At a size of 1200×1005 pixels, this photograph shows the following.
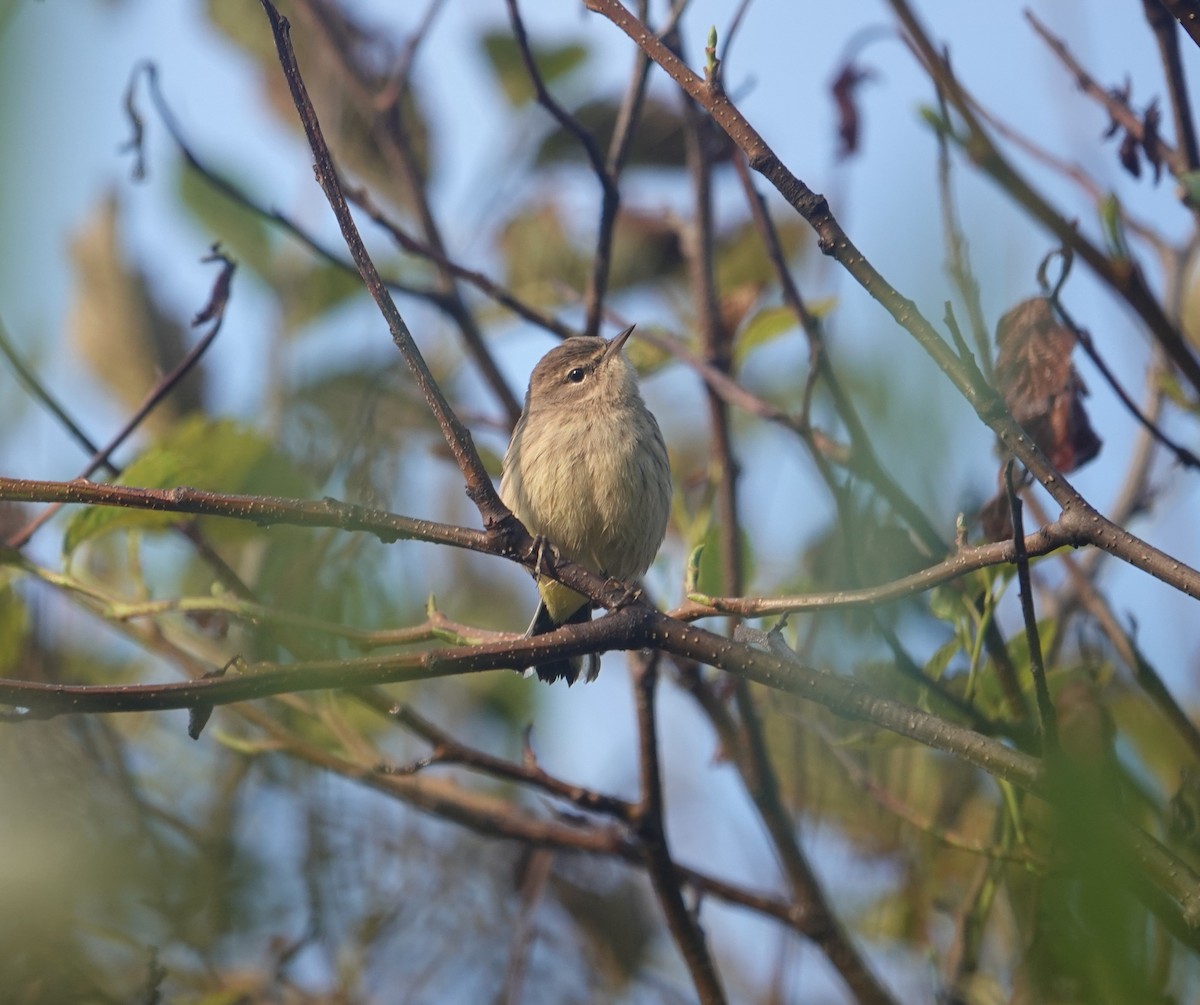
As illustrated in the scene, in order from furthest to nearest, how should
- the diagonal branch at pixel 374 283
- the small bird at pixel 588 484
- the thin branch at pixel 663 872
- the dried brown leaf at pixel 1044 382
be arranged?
1. the small bird at pixel 588 484
2. the thin branch at pixel 663 872
3. the dried brown leaf at pixel 1044 382
4. the diagonal branch at pixel 374 283

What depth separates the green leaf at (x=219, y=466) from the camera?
123 inches

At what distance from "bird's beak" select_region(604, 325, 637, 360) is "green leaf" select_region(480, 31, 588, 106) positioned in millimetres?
1112

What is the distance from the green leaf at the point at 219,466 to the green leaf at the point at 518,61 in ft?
→ 7.30

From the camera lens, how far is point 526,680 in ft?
15.8

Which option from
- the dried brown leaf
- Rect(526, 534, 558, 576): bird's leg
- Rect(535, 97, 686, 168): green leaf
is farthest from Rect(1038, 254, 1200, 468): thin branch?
Rect(535, 97, 686, 168): green leaf

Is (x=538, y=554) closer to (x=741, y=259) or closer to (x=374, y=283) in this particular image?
(x=374, y=283)

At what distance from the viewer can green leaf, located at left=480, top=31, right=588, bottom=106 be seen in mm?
4941

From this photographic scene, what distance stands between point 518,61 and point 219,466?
2.51m

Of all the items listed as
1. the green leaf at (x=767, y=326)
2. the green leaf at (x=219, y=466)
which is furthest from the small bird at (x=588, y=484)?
the green leaf at (x=219, y=466)

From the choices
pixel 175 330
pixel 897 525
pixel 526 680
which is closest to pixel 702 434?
pixel 526 680

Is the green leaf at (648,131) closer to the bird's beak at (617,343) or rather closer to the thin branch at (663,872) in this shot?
the bird's beak at (617,343)

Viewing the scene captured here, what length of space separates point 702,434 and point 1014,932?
3.24m

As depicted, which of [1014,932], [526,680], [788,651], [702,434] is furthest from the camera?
[702,434]

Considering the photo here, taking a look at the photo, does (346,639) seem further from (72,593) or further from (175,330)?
(175,330)
